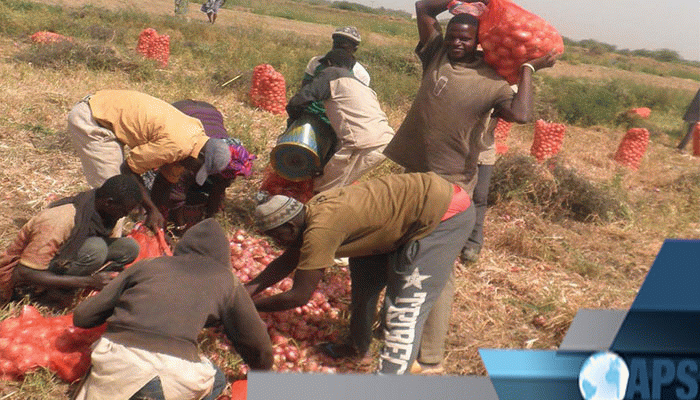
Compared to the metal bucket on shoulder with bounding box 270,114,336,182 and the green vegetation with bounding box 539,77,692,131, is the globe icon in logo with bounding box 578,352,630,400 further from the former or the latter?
the green vegetation with bounding box 539,77,692,131

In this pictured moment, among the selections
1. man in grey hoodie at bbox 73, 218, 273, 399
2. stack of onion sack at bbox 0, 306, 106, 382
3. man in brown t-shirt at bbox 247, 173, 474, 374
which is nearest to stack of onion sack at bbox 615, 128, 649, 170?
man in brown t-shirt at bbox 247, 173, 474, 374

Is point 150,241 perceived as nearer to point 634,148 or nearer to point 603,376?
point 603,376

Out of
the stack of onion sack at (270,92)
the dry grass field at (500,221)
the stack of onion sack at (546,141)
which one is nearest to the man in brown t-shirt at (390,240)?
the dry grass field at (500,221)

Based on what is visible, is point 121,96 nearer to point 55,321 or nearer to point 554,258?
point 55,321

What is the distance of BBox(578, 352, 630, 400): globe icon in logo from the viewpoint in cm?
188

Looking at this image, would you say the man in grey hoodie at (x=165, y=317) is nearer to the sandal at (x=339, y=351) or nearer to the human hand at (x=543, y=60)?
the sandal at (x=339, y=351)

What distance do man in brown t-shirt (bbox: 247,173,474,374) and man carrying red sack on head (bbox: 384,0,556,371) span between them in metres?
0.36

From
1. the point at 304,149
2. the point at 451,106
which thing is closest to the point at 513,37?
the point at 451,106

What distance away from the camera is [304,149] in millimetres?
4973

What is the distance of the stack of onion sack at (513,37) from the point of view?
3.70 metres

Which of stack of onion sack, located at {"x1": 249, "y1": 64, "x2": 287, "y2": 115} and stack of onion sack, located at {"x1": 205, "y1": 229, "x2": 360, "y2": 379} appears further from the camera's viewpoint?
stack of onion sack, located at {"x1": 249, "y1": 64, "x2": 287, "y2": 115}

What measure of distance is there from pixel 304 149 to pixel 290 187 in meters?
0.50

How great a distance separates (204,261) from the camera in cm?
282

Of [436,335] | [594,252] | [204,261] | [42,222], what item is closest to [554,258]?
[594,252]
